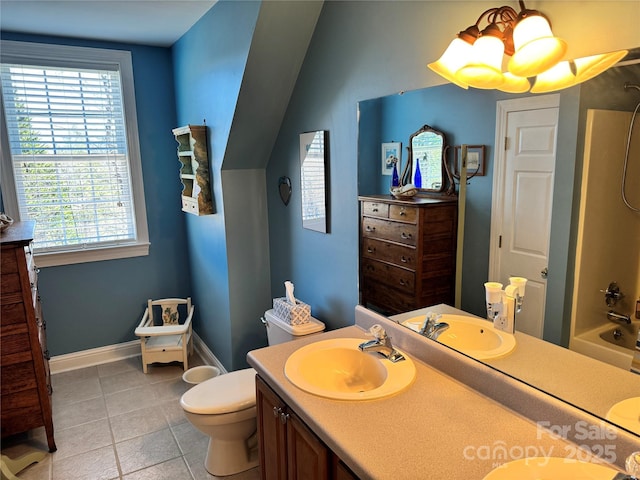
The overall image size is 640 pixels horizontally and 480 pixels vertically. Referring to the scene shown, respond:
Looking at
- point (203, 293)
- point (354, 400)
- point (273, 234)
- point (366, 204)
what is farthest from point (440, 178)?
point (203, 293)

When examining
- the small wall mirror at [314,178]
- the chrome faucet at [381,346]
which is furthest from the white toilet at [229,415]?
the chrome faucet at [381,346]

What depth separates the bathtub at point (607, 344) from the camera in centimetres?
113

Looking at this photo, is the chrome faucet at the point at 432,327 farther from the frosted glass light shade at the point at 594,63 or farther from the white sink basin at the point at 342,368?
the frosted glass light shade at the point at 594,63

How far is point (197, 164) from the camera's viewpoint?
298cm

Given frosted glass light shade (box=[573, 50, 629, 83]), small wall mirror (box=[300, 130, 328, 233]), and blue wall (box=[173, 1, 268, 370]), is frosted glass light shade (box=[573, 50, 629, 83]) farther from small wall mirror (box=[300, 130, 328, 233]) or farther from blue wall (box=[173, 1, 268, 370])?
blue wall (box=[173, 1, 268, 370])

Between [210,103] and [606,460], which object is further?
[210,103]

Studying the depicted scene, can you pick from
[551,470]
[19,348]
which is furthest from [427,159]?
[19,348]

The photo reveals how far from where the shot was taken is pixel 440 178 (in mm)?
1620

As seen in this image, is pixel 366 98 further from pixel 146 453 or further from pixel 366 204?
pixel 146 453

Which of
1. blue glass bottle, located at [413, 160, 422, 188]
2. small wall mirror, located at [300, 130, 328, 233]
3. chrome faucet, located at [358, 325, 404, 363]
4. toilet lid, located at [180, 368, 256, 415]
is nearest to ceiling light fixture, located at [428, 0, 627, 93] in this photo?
blue glass bottle, located at [413, 160, 422, 188]

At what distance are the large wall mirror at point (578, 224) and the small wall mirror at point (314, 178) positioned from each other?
3.06ft

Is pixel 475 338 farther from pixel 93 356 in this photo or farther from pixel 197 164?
pixel 93 356

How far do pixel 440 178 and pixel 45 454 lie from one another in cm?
256

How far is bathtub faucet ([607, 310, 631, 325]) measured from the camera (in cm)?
113
